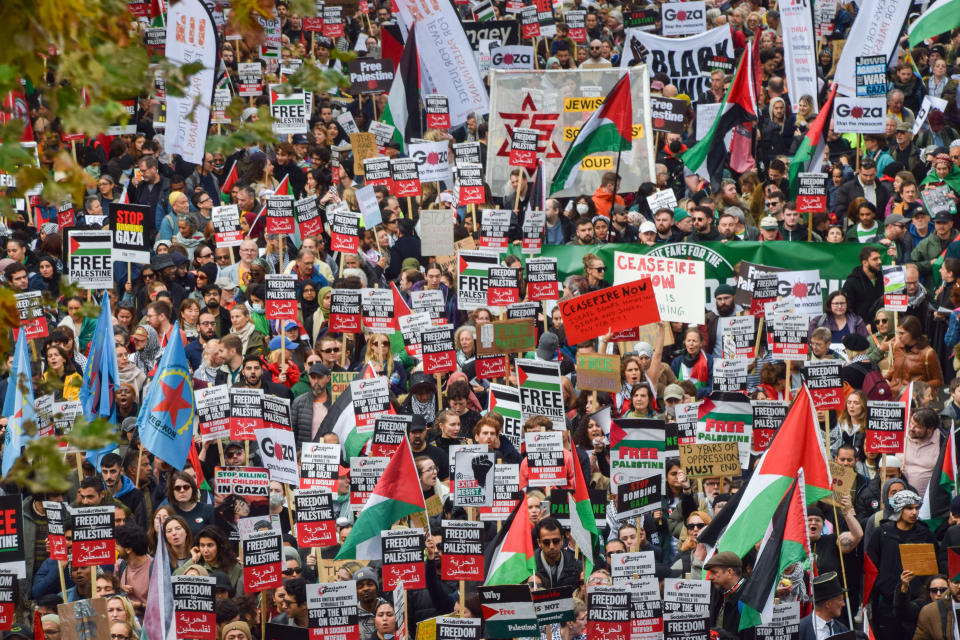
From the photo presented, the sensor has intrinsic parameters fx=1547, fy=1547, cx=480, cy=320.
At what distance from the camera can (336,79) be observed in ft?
16.1

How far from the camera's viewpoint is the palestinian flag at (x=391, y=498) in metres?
10.6

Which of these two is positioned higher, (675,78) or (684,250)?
(675,78)

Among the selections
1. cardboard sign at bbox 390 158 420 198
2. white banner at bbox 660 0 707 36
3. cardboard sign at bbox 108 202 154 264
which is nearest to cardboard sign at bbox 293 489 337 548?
cardboard sign at bbox 108 202 154 264

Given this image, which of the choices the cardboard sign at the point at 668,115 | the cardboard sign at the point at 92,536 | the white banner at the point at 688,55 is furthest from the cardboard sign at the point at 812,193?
the cardboard sign at the point at 92,536

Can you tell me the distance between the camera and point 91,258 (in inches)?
549

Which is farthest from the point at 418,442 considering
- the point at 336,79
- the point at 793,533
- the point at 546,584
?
the point at 336,79

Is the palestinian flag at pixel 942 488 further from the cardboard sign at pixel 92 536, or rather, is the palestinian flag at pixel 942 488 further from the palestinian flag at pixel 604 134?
the palestinian flag at pixel 604 134

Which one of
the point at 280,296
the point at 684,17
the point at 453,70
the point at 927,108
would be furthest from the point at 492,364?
the point at 684,17

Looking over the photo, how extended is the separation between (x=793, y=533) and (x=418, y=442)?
10.6ft

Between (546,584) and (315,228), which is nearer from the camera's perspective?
(546,584)

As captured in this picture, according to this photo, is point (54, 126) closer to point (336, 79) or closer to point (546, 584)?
point (546, 584)

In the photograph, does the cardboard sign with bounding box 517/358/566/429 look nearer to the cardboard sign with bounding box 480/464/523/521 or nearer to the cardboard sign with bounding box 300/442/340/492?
the cardboard sign with bounding box 480/464/523/521

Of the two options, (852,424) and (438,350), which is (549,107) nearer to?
(438,350)

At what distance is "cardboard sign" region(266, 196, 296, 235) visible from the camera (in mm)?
14898
